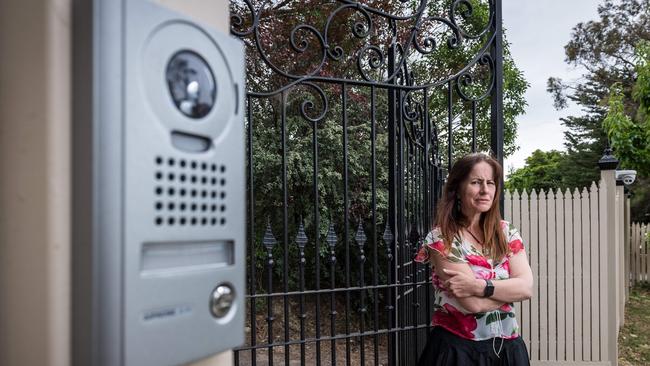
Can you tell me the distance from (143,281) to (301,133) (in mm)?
5260

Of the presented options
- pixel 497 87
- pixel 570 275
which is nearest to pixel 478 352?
pixel 497 87

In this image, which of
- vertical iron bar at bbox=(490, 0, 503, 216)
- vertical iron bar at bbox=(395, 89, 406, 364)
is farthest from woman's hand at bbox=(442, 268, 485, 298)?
vertical iron bar at bbox=(490, 0, 503, 216)

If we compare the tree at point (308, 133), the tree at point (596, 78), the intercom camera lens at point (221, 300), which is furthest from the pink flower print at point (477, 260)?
the tree at point (596, 78)

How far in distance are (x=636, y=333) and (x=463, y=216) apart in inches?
221

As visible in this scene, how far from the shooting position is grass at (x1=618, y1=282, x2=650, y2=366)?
5332 mm

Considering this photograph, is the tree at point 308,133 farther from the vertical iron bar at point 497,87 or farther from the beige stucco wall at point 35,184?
the beige stucco wall at point 35,184

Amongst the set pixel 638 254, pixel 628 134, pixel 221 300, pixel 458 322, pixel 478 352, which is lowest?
pixel 638 254

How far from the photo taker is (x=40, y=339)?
61 cm

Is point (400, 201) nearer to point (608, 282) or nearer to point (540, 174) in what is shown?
point (608, 282)

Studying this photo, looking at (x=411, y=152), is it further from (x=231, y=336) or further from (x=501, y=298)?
(x=231, y=336)

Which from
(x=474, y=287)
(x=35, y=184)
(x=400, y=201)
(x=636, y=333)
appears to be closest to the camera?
(x=35, y=184)

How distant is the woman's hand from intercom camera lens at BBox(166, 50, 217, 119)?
1.43 m

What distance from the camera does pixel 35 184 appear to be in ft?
2.03

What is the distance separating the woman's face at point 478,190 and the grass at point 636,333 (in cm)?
407
